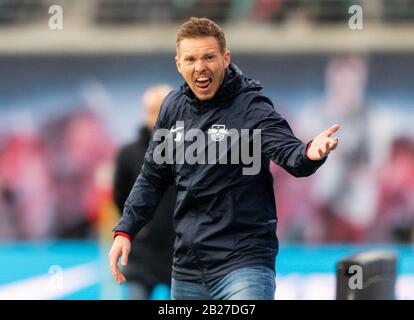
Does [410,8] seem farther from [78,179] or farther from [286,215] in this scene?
[78,179]

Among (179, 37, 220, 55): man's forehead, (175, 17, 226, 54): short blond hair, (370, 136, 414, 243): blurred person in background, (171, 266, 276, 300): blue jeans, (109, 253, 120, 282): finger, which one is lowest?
(171, 266, 276, 300): blue jeans

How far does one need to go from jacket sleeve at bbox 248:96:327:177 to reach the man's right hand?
86 centimetres

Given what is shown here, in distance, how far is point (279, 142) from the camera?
193 inches

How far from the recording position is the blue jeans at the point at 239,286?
16.0 ft

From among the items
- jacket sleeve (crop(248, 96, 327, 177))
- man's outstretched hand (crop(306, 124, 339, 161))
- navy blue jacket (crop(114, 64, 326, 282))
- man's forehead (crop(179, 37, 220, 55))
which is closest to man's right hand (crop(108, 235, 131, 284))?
navy blue jacket (crop(114, 64, 326, 282))

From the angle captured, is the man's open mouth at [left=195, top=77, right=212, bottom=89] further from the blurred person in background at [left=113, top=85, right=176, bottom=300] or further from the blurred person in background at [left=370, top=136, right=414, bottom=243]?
the blurred person in background at [left=370, top=136, right=414, bottom=243]

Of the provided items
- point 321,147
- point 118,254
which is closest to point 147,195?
point 118,254

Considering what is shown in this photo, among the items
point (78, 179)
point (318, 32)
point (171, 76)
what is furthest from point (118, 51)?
point (318, 32)

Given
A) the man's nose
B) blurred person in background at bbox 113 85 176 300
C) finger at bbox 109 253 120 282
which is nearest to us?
the man's nose

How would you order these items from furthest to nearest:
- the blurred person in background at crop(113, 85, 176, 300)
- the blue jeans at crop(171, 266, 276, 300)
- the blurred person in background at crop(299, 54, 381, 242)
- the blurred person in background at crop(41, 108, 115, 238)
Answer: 1. the blurred person in background at crop(41, 108, 115, 238)
2. the blurred person in background at crop(299, 54, 381, 242)
3. the blurred person in background at crop(113, 85, 176, 300)
4. the blue jeans at crop(171, 266, 276, 300)

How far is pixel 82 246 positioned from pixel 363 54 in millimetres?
5873

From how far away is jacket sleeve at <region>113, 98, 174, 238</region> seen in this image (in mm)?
5301

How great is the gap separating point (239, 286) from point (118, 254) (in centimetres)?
68

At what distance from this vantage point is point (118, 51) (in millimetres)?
18969
